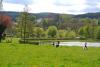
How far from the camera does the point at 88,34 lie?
561 ft

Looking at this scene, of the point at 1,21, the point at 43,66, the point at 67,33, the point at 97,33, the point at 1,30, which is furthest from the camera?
the point at 67,33

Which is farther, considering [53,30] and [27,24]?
[53,30]

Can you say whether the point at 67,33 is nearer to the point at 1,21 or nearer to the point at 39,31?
the point at 39,31

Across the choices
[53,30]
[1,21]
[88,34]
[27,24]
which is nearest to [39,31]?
[53,30]

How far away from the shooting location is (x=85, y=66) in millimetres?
20500

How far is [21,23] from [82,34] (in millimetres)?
82324

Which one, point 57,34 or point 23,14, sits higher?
point 23,14

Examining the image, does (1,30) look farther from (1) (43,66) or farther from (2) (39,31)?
(2) (39,31)

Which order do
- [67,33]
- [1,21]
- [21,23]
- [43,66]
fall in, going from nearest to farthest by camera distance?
[43,66] → [1,21] → [21,23] → [67,33]

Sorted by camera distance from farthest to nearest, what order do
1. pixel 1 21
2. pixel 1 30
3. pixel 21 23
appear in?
pixel 21 23 → pixel 1 21 → pixel 1 30

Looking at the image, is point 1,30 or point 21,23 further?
point 21,23

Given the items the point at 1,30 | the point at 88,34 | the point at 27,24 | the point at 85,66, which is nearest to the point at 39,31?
the point at 88,34

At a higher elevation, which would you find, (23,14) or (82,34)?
(23,14)

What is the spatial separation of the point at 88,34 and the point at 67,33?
510 inches
